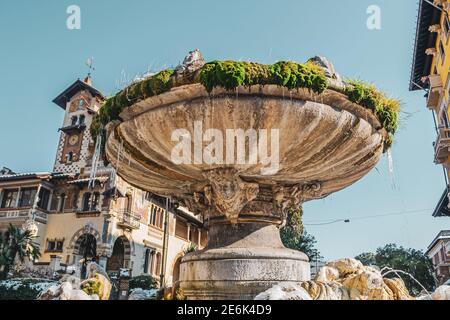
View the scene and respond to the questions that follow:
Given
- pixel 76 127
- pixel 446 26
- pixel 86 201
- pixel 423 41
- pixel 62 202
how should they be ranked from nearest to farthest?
pixel 446 26, pixel 423 41, pixel 86 201, pixel 62 202, pixel 76 127

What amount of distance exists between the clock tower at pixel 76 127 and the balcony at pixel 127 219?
5.65 m

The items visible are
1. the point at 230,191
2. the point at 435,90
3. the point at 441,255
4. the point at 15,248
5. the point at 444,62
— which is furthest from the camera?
the point at 441,255

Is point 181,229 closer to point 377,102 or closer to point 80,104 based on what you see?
point 80,104

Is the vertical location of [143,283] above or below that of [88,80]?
below

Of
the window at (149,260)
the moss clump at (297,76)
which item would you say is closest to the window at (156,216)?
the window at (149,260)

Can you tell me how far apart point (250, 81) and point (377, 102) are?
5.89ft

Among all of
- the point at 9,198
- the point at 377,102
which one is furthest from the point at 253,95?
the point at 9,198

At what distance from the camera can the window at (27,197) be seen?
30625 millimetres

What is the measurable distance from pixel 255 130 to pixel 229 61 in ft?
2.76

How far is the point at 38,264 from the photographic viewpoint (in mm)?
27703

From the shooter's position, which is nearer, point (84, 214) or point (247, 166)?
point (247, 166)

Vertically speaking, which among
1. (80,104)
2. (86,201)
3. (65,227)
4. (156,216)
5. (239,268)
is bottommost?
(239,268)

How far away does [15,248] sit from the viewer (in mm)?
26031

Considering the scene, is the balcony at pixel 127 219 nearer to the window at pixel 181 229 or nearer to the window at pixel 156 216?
the window at pixel 156 216
